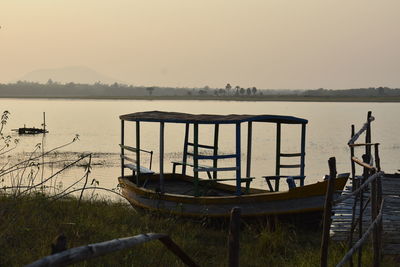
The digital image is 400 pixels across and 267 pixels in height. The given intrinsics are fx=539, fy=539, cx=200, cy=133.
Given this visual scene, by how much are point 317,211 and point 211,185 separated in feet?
11.1

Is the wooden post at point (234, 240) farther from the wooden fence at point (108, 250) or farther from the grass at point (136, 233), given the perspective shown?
the grass at point (136, 233)

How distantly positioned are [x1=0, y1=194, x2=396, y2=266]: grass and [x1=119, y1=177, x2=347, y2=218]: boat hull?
0.28m

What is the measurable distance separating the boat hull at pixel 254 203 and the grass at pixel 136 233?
0.28 meters

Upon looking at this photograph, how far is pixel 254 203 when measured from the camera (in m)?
11.4

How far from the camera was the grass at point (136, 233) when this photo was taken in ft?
23.8

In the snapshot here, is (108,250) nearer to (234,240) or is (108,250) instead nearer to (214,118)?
(234,240)

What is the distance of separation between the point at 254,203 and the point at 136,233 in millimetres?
3082

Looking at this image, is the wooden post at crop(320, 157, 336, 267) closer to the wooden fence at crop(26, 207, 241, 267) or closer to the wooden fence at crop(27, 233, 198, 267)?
the wooden fence at crop(26, 207, 241, 267)

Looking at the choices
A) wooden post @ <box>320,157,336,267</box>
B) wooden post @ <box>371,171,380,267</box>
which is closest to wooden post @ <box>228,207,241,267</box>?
wooden post @ <box>320,157,336,267</box>

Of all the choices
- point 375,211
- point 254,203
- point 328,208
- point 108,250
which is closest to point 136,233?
point 254,203

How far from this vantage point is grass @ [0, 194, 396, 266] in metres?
7.26

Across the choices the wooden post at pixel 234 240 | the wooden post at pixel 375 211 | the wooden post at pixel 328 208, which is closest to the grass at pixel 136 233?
the wooden post at pixel 375 211

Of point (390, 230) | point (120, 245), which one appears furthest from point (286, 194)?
point (120, 245)

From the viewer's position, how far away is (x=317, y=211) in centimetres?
1130
